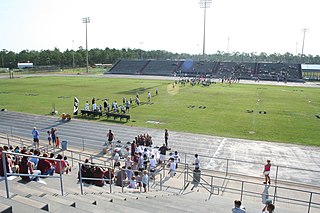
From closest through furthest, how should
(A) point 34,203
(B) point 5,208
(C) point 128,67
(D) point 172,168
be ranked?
(B) point 5,208, (A) point 34,203, (D) point 172,168, (C) point 128,67

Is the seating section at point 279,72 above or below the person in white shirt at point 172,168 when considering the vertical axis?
above

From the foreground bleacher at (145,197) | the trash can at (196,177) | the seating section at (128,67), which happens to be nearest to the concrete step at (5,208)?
the foreground bleacher at (145,197)

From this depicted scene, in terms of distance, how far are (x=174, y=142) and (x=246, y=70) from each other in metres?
65.2

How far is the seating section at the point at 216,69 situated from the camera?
241ft

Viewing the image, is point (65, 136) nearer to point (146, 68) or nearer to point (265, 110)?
point (265, 110)

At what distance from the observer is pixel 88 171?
9.48 m

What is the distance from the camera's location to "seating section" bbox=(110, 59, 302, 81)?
7331 cm

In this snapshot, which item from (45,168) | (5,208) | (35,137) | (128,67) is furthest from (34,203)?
(128,67)

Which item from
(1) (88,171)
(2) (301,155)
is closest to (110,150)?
(1) (88,171)

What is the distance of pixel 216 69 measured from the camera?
83.2 m

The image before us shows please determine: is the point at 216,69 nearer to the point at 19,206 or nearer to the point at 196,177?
the point at 196,177

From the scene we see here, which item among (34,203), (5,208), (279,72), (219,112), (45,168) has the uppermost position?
(279,72)

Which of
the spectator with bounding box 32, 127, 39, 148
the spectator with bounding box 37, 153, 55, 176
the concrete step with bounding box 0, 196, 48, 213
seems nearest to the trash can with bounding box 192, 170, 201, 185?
the spectator with bounding box 37, 153, 55, 176

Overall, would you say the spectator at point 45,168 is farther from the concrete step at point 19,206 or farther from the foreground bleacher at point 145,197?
the concrete step at point 19,206
